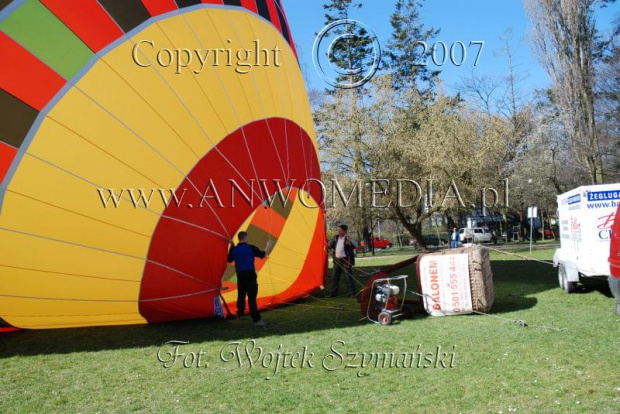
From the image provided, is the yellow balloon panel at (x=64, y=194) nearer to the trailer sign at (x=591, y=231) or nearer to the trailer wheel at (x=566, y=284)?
the trailer sign at (x=591, y=231)

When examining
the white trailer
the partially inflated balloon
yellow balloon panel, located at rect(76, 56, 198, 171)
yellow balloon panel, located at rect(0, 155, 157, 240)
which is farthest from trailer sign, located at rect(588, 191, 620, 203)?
yellow balloon panel, located at rect(0, 155, 157, 240)

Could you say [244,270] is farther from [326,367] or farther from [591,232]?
[591,232]

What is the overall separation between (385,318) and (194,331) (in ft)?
8.06

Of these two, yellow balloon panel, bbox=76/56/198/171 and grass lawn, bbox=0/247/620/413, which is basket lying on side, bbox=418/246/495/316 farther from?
yellow balloon panel, bbox=76/56/198/171

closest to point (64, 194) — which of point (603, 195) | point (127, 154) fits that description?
→ point (127, 154)

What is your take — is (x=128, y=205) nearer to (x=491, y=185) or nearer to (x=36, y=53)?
(x=36, y=53)

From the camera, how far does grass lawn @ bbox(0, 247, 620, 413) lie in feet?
14.0

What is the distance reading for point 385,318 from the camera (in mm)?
7055

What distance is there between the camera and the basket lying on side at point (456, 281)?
7.18 metres

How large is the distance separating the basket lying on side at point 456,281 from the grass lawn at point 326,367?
0.22 meters

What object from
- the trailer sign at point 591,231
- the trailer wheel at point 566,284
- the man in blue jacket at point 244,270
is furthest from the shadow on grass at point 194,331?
the trailer sign at point 591,231

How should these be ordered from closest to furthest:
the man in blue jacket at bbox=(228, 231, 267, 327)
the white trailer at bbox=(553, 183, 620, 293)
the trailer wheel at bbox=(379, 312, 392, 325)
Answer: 1. the man in blue jacket at bbox=(228, 231, 267, 327)
2. the trailer wheel at bbox=(379, 312, 392, 325)
3. the white trailer at bbox=(553, 183, 620, 293)

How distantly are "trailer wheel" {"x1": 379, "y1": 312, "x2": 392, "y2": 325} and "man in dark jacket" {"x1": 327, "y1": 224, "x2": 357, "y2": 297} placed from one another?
3.01 meters

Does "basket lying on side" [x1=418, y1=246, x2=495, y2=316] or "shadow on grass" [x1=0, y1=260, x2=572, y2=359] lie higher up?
"basket lying on side" [x1=418, y1=246, x2=495, y2=316]
